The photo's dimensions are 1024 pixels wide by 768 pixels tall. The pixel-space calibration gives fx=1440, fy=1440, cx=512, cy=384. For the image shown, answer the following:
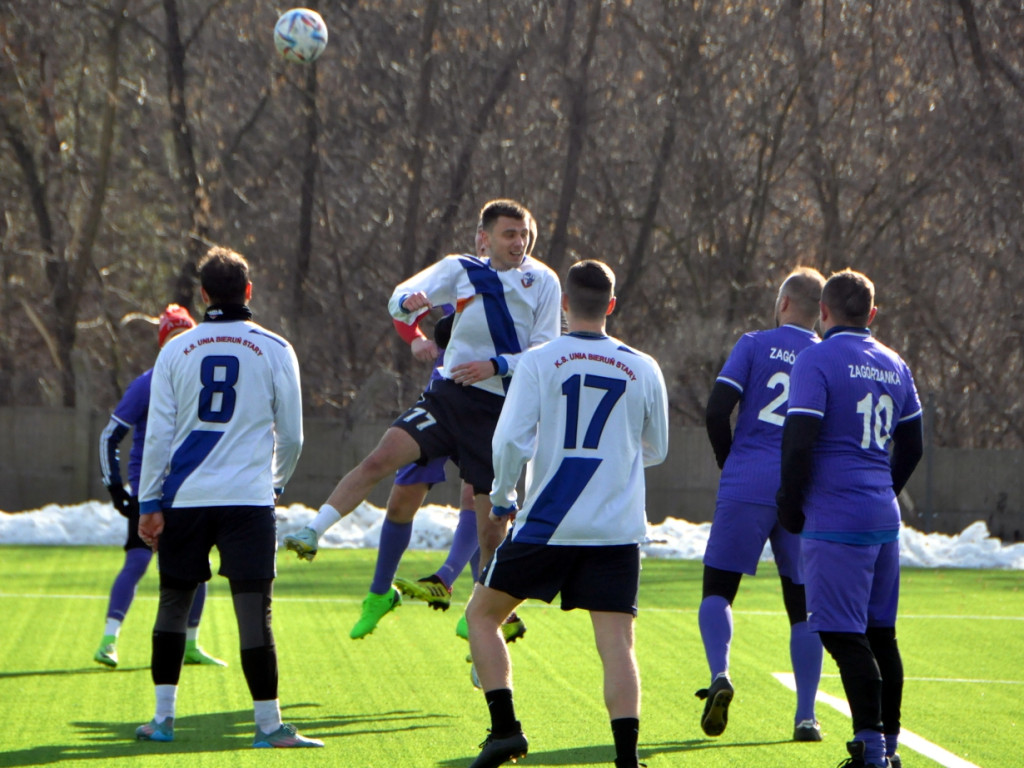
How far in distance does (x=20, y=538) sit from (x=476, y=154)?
1050 cm

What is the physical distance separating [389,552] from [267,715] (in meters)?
1.92

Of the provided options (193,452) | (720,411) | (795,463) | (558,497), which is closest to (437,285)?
(720,411)

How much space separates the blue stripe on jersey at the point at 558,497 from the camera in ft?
17.0

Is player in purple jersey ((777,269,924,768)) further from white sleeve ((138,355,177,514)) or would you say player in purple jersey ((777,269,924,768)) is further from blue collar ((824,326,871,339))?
white sleeve ((138,355,177,514))

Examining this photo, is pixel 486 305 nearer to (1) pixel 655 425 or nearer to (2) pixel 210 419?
(2) pixel 210 419

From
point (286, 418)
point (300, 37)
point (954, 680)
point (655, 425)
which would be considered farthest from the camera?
point (300, 37)

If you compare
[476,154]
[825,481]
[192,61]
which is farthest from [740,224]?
[825,481]

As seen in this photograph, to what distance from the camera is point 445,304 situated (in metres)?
7.68

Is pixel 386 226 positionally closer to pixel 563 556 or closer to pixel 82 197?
pixel 82 197

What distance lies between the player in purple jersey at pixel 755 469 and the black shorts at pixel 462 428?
4.33 feet

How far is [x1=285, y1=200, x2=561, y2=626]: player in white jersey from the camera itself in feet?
24.2

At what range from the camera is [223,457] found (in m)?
6.05

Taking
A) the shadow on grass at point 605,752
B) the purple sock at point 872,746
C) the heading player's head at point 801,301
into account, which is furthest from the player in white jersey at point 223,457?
the purple sock at point 872,746

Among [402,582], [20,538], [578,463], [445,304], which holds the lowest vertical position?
[20,538]
